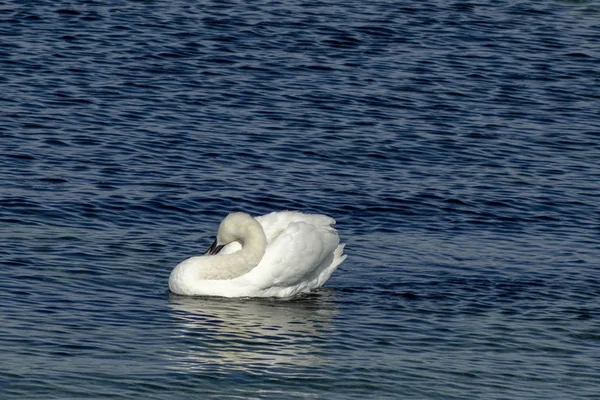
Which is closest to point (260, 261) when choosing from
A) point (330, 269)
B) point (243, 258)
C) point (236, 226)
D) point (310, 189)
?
point (243, 258)

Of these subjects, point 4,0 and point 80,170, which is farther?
point 4,0

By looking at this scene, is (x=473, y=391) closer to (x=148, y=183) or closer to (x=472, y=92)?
(x=148, y=183)

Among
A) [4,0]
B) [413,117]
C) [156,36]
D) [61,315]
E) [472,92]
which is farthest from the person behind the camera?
[4,0]

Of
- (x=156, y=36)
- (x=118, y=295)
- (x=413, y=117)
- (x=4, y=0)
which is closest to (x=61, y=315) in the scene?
(x=118, y=295)

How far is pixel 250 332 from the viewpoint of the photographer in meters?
15.9

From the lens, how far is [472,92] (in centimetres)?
2955

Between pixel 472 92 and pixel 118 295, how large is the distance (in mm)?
14050

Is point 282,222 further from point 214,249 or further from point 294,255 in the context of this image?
point 214,249

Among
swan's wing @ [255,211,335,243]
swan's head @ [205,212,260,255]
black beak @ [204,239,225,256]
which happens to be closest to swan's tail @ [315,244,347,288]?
swan's wing @ [255,211,335,243]

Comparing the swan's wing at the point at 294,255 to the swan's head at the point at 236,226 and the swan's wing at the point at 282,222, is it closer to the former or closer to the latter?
the swan's wing at the point at 282,222

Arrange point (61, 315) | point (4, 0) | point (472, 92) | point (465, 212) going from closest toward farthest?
1. point (61, 315)
2. point (465, 212)
3. point (472, 92)
4. point (4, 0)

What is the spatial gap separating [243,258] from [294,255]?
2.10ft

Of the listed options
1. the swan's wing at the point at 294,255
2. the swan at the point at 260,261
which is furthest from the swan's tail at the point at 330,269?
the swan's wing at the point at 294,255

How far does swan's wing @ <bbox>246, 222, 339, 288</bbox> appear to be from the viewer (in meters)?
17.8
